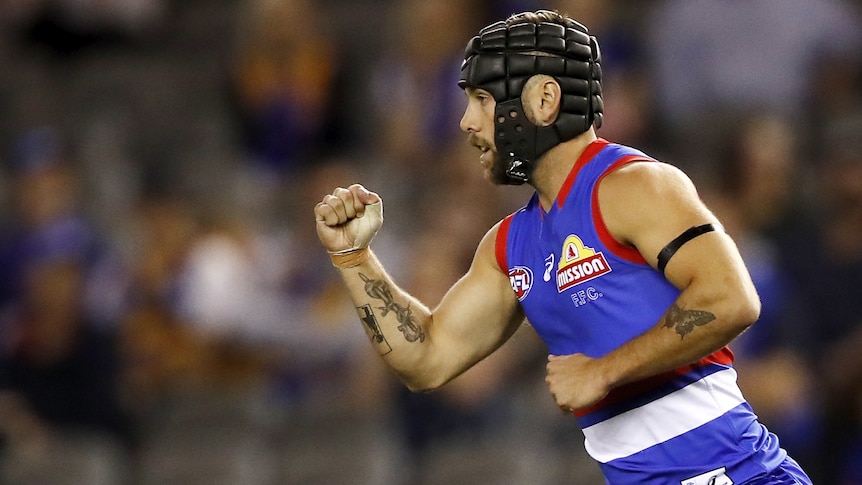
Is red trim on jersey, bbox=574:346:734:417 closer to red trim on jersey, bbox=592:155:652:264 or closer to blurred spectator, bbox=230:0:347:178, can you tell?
red trim on jersey, bbox=592:155:652:264

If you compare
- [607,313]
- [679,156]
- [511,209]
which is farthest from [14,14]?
[607,313]

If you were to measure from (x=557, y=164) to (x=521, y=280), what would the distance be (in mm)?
464

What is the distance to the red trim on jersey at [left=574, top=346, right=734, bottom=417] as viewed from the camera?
478 centimetres

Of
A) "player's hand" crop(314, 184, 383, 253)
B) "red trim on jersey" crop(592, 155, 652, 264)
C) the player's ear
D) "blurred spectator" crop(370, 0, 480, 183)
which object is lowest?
"blurred spectator" crop(370, 0, 480, 183)

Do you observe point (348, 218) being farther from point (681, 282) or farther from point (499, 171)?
point (681, 282)

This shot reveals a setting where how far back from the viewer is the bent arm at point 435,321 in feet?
17.6

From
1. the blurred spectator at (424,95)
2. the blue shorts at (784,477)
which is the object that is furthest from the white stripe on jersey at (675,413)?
the blurred spectator at (424,95)

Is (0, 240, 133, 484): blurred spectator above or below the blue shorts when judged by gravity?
below

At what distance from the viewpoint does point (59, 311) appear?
29.4 feet

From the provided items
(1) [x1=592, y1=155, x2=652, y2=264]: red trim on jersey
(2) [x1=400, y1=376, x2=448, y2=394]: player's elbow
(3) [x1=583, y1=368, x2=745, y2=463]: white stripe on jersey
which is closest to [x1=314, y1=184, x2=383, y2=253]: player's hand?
(2) [x1=400, y1=376, x2=448, y2=394]: player's elbow

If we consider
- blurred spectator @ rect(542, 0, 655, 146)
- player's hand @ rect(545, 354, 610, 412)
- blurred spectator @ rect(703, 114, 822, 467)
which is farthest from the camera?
blurred spectator @ rect(542, 0, 655, 146)

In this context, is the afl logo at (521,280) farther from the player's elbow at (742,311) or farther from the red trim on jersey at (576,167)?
the player's elbow at (742,311)

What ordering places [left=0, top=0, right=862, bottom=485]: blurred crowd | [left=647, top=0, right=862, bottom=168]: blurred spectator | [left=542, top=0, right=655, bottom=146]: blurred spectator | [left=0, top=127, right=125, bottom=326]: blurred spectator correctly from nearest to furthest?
1. [left=0, top=0, right=862, bottom=485]: blurred crowd
2. [left=0, top=127, right=125, bottom=326]: blurred spectator
3. [left=542, top=0, right=655, bottom=146]: blurred spectator
4. [left=647, top=0, right=862, bottom=168]: blurred spectator

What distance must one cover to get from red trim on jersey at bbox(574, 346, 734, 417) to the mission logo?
42 centimetres
